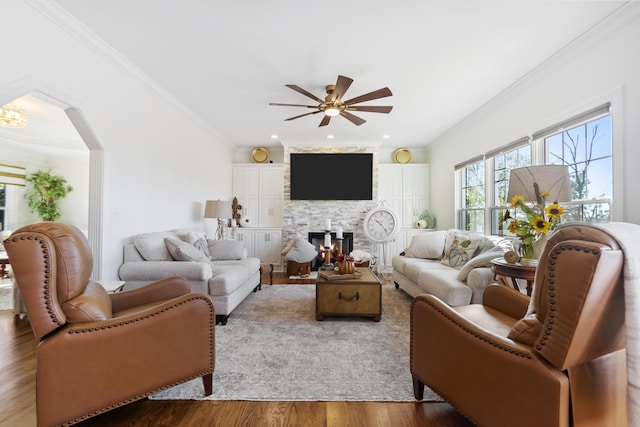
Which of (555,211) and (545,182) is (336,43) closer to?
(545,182)

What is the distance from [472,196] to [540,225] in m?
2.79

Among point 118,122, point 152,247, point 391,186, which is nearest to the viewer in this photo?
point 118,122

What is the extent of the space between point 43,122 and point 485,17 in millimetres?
6130

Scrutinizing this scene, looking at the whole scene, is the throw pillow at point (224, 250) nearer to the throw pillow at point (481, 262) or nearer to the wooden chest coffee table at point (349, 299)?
the wooden chest coffee table at point (349, 299)

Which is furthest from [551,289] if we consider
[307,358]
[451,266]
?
[451,266]

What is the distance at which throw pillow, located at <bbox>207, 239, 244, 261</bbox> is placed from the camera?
3936mm

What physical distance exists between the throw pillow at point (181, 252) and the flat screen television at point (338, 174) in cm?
315

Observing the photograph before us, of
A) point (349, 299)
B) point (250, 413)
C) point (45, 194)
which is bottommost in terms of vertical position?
point (250, 413)

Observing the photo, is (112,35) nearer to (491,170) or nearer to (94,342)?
(94,342)

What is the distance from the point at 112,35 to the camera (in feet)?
8.00

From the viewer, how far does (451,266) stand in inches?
139

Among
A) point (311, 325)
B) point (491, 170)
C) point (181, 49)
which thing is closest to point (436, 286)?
point (311, 325)

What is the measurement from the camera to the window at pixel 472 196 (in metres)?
4.35

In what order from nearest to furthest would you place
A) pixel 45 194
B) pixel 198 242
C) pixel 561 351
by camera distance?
pixel 561 351 < pixel 198 242 < pixel 45 194
